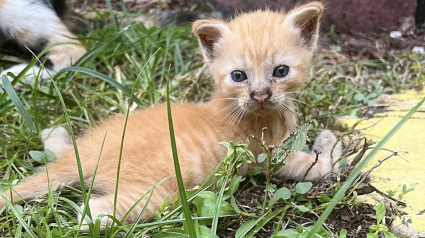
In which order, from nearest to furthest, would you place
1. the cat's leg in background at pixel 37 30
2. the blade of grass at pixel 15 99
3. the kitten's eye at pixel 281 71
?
the blade of grass at pixel 15 99, the kitten's eye at pixel 281 71, the cat's leg in background at pixel 37 30

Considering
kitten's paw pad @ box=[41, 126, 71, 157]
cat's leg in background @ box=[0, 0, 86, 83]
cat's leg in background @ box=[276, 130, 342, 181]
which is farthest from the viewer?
cat's leg in background @ box=[0, 0, 86, 83]

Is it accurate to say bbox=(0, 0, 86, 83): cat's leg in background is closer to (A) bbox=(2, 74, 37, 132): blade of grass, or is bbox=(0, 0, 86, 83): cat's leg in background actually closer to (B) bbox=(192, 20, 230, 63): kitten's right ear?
(A) bbox=(2, 74, 37, 132): blade of grass

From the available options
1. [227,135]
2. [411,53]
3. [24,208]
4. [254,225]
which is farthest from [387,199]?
[411,53]

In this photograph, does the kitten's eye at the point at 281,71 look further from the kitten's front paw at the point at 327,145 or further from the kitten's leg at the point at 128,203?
the kitten's leg at the point at 128,203

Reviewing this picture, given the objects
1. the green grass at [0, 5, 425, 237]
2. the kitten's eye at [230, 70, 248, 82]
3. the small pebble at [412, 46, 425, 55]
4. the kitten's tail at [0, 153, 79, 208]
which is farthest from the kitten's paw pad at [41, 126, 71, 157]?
the small pebble at [412, 46, 425, 55]

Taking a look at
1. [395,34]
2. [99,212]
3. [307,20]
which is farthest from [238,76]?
[395,34]

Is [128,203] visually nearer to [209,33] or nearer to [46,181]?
[46,181]

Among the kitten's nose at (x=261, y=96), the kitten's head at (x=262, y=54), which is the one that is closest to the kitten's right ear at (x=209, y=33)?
the kitten's head at (x=262, y=54)
